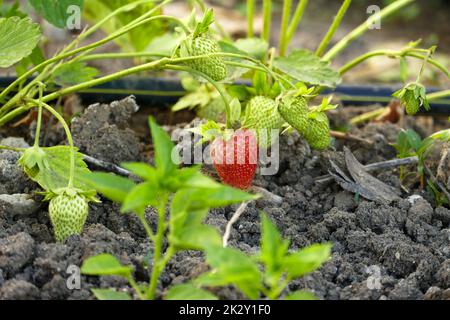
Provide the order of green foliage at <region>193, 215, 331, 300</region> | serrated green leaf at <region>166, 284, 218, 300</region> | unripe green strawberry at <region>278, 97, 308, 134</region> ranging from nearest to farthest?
green foliage at <region>193, 215, 331, 300</region> < serrated green leaf at <region>166, 284, 218, 300</region> < unripe green strawberry at <region>278, 97, 308, 134</region>

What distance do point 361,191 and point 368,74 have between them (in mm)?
1565

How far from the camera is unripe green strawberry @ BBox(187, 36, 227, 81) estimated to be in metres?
1.48

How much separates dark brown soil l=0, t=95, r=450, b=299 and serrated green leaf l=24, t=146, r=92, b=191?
0.24 ft

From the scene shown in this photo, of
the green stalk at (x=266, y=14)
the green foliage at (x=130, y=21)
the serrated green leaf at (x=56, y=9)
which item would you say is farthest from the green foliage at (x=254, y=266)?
the green foliage at (x=130, y=21)

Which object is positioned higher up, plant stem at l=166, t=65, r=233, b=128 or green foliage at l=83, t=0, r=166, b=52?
green foliage at l=83, t=0, r=166, b=52

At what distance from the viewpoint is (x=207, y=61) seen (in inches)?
59.7

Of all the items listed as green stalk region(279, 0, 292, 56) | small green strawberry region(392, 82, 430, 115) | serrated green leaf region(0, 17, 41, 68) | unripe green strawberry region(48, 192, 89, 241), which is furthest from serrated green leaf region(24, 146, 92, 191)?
green stalk region(279, 0, 292, 56)

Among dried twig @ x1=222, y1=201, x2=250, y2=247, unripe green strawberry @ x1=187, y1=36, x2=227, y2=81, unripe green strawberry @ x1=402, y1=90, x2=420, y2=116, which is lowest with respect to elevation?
dried twig @ x1=222, y1=201, x2=250, y2=247

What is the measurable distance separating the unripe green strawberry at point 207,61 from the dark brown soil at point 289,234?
0.25 meters

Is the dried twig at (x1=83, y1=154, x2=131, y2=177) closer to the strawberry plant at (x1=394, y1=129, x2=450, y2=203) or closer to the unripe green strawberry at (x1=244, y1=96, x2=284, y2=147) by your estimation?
the unripe green strawberry at (x1=244, y1=96, x2=284, y2=147)

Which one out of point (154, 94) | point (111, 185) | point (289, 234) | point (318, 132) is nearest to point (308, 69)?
point (318, 132)

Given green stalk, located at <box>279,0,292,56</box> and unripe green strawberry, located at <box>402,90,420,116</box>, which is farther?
green stalk, located at <box>279,0,292,56</box>

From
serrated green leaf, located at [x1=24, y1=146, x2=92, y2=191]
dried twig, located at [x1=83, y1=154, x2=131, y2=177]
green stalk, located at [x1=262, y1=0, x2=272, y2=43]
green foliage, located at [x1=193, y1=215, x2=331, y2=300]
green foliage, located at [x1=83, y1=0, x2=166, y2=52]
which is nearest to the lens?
green foliage, located at [x1=193, y1=215, x2=331, y2=300]

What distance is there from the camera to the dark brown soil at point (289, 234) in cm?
125
